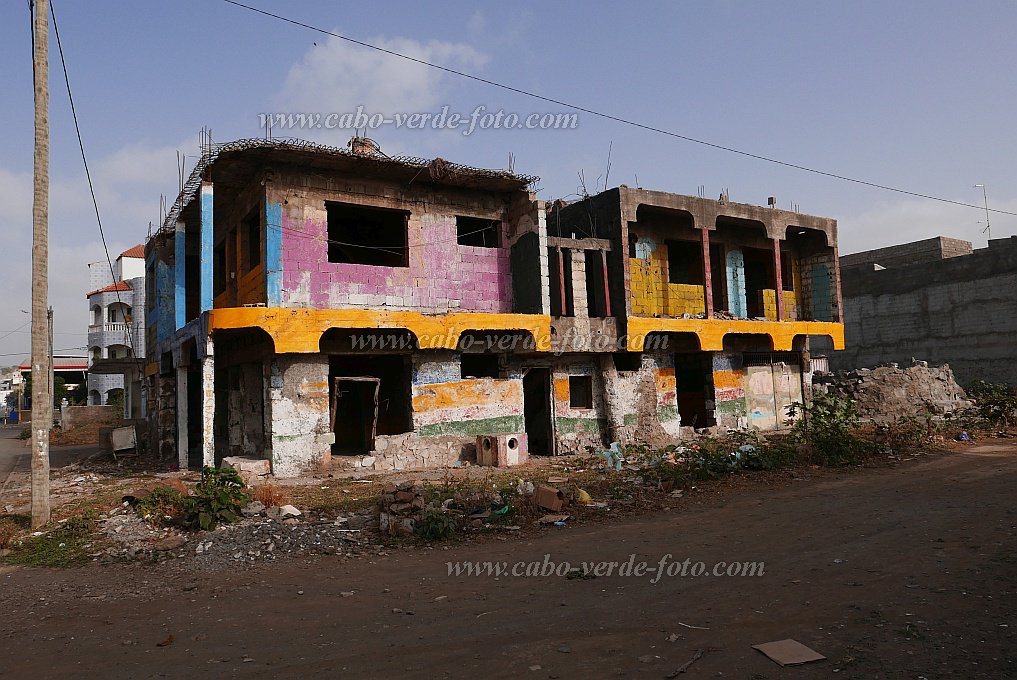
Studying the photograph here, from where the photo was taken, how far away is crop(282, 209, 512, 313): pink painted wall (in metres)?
14.2

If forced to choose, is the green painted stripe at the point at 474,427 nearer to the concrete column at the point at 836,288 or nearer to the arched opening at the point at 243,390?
the arched opening at the point at 243,390

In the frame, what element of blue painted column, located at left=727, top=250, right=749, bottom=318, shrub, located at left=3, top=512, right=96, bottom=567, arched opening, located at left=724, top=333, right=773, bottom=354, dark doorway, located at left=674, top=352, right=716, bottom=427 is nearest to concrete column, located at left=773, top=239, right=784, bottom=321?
arched opening, located at left=724, top=333, right=773, bottom=354

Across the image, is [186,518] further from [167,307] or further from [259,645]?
[167,307]

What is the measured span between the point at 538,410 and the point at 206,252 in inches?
365

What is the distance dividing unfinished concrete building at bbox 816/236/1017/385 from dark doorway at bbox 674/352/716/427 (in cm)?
1231

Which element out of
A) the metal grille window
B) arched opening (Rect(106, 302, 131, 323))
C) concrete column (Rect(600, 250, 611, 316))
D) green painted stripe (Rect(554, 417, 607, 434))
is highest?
arched opening (Rect(106, 302, 131, 323))

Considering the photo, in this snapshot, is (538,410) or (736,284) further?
(736,284)

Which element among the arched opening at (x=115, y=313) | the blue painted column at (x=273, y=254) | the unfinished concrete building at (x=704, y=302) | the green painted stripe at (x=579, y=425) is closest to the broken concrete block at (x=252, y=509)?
the blue painted column at (x=273, y=254)

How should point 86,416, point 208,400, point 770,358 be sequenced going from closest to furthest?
point 208,400 → point 770,358 → point 86,416

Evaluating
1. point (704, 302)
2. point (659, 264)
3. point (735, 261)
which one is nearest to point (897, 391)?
point (735, 261)

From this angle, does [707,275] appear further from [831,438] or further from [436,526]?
[436,526]

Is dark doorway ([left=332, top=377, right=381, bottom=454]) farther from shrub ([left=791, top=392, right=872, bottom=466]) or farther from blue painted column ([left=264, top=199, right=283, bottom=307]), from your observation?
shrub ([left=791, top=392, right=872, bottom=466])

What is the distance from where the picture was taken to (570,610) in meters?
5.31

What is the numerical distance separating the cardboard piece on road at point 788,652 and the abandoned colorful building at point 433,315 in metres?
10.8
